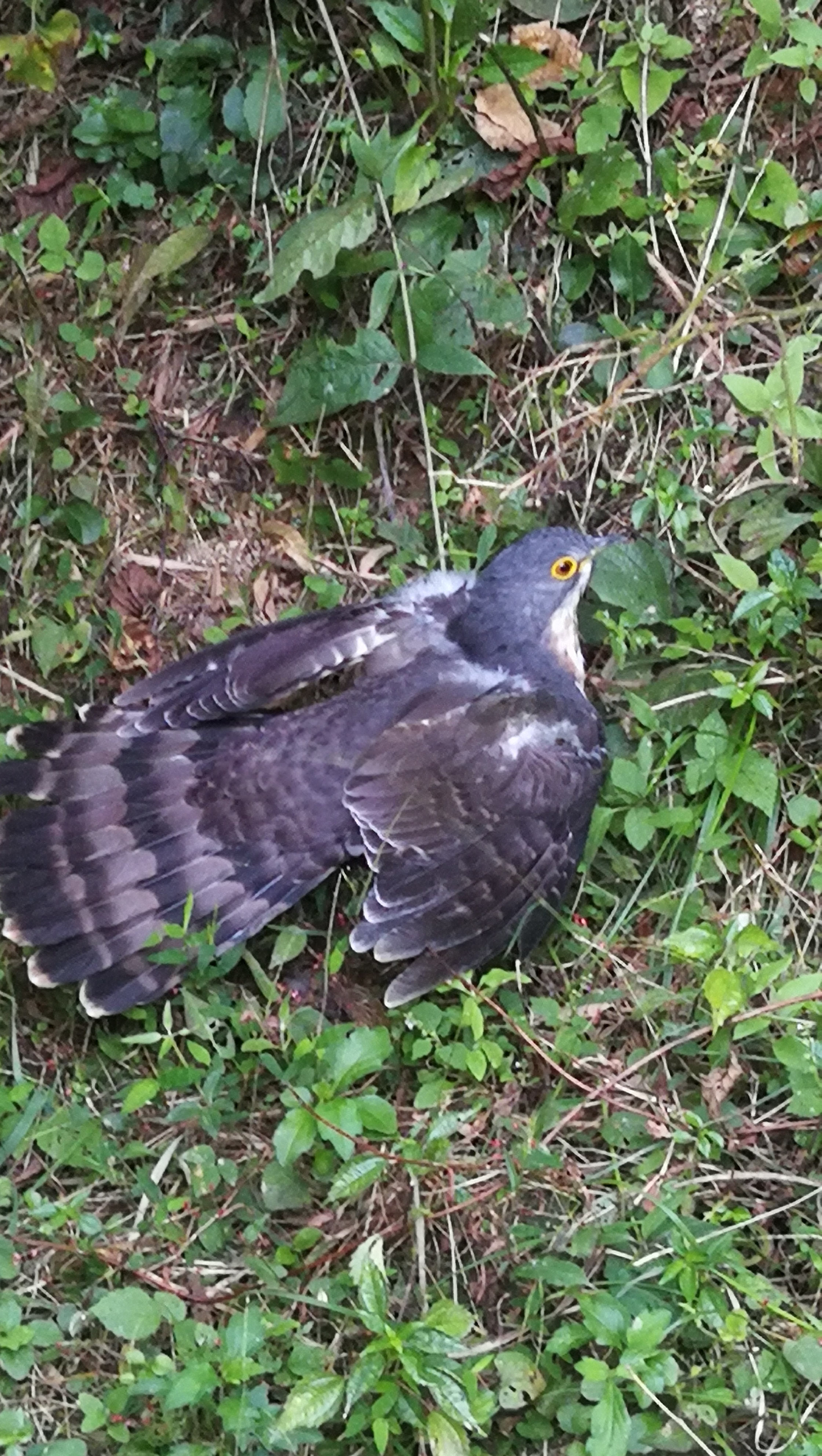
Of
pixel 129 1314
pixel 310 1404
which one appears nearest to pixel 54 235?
pixel 129 1314

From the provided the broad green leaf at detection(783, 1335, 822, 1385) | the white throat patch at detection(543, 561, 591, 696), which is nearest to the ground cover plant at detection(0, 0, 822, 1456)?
the broad green leaf at detection(783, 1335, 822, 1385)

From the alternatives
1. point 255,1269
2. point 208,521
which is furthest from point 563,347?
point 255,1269

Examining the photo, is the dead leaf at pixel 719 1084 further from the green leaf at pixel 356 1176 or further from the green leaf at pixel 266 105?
the green leaf at pixel 266 105

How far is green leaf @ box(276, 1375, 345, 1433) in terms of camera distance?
3.53 metres

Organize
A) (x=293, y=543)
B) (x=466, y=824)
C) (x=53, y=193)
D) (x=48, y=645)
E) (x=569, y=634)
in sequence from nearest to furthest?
1. (x=466, y=824)
2. (x=569, y=634)
3. (x=48, y=645)
4. (x=293, y=543)
5. (x=53, y=193)

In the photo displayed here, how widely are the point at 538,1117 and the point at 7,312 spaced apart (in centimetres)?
292

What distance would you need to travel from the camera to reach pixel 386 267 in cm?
437

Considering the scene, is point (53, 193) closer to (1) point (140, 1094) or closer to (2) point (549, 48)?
(2) point (549, 48)

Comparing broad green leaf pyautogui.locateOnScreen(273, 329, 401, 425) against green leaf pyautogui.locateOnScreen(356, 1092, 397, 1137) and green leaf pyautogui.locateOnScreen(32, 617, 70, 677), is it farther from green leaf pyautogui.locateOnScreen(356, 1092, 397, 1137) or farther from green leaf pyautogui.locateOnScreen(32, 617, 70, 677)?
green leaf pyautogui.locateOnScreen(356, 1092, 397, 1137)

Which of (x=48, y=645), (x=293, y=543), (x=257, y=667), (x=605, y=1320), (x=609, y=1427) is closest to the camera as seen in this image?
(x=609, y=1427)

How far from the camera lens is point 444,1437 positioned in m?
3.54

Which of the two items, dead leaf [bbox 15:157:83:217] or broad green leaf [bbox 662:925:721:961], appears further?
dead leaf [bbox 15:157:83:217]

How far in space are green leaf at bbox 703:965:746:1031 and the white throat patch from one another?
910 millimetres

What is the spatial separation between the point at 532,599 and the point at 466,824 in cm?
68
